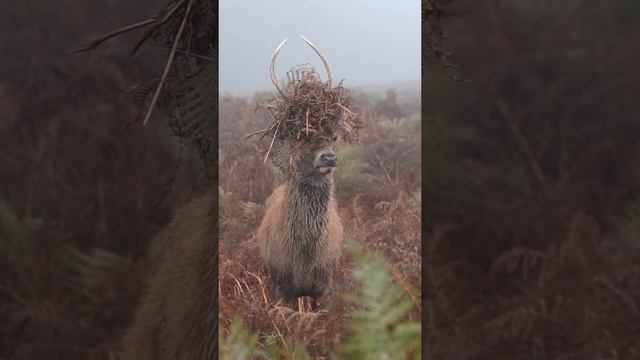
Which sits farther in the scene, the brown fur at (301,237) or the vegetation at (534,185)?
the brown fur at (301,237)

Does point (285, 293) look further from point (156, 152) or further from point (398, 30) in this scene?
point (398, 30)

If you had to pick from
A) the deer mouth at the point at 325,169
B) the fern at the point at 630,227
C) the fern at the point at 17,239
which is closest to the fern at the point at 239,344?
the deer mouth at the point at 325,169

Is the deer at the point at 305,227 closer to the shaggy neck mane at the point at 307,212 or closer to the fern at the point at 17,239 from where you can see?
the shaggy neck mane at the point at 307,212

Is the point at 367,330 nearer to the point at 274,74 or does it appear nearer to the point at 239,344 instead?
the point at 239,344

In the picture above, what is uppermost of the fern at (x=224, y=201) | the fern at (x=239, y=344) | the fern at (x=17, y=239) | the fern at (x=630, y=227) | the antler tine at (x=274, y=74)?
the antler tine at (x=274, y=74)

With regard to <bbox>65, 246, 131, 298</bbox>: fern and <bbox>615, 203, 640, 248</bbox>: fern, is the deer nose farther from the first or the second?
<bbox>615, 203, 640, 248</bbox>: fern

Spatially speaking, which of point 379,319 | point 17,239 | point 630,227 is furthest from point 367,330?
point 17,239

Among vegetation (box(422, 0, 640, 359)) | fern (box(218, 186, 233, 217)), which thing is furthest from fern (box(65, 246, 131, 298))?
vegetation (box(422, 0, 640, 359))
